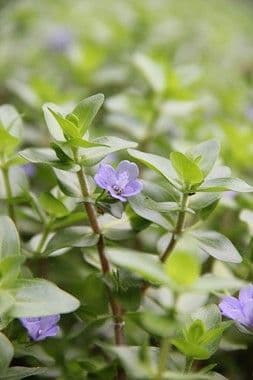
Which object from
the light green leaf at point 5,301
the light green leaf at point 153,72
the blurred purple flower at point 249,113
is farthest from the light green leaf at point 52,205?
the blurred purple flower at point 249,113

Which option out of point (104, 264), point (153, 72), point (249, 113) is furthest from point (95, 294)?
point (249, 113)

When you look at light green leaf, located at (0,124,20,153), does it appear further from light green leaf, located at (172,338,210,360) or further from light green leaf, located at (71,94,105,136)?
light green leaf, located at (172,338,210,360)

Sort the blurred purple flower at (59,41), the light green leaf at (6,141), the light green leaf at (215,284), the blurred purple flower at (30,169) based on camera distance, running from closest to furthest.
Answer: the light green leaf at (215,284) < the light green leaf at (6,141) < the blurred purple flower at (30,169) < the blurred purple flower at (59,41)

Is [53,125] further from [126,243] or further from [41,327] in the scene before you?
[126,243]

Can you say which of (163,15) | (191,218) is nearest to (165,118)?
(191,218)

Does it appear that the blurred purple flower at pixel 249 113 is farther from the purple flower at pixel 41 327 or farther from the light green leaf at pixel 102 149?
the purple flower at pixel 41 327

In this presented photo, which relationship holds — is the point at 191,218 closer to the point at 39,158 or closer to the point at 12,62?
the point at 39,158

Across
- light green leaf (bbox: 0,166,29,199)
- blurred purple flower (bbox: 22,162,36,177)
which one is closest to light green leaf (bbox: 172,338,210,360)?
light green leaf (bbox: 0,166,29,199)
